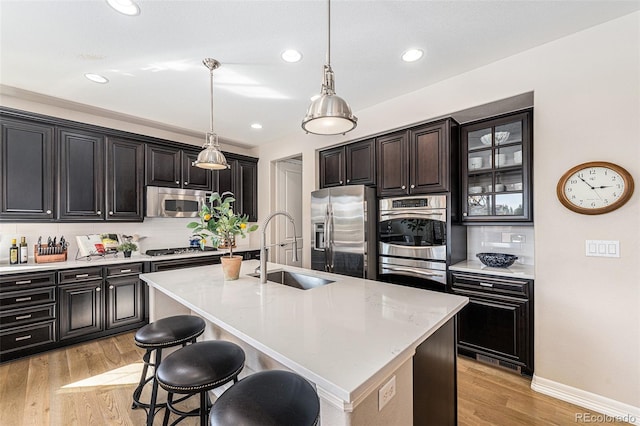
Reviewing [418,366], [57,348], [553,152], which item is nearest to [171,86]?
[57,348]

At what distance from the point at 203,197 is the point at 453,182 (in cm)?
354

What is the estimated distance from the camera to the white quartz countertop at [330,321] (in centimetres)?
88

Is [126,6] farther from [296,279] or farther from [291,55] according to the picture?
[296,279]

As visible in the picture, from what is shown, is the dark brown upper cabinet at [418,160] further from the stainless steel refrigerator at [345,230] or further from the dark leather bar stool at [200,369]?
the dark leather bar stool at [200,369]

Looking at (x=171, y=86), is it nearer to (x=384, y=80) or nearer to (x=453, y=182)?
(x=384, y=80)

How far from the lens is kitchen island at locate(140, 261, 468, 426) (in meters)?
0.88

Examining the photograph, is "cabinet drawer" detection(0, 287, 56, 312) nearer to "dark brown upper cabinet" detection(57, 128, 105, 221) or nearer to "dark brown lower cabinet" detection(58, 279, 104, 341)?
"dark brown lower cabinet" detection(58, 279, 104, 341)

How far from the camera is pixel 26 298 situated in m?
2.68

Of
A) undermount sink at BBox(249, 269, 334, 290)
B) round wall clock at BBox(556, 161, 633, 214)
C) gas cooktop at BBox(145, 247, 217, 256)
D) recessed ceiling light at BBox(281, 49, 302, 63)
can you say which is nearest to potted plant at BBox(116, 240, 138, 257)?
gas cooktop at BBox(145, 247, 217, 256)

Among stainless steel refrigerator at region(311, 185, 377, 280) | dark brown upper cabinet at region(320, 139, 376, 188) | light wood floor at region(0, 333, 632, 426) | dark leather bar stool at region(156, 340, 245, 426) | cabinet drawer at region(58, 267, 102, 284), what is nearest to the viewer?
dark leather bar stool at region(156, 340, 245, 426)

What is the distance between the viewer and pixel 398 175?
3.12 meters

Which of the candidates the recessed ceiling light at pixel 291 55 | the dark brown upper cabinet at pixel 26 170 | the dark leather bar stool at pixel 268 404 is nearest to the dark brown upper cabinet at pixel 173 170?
the dark brown upper cabinet at pixel 26 170

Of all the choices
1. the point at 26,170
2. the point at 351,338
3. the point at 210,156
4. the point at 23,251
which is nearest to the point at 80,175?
the point at 26,170

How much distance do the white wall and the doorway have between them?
336 cm
